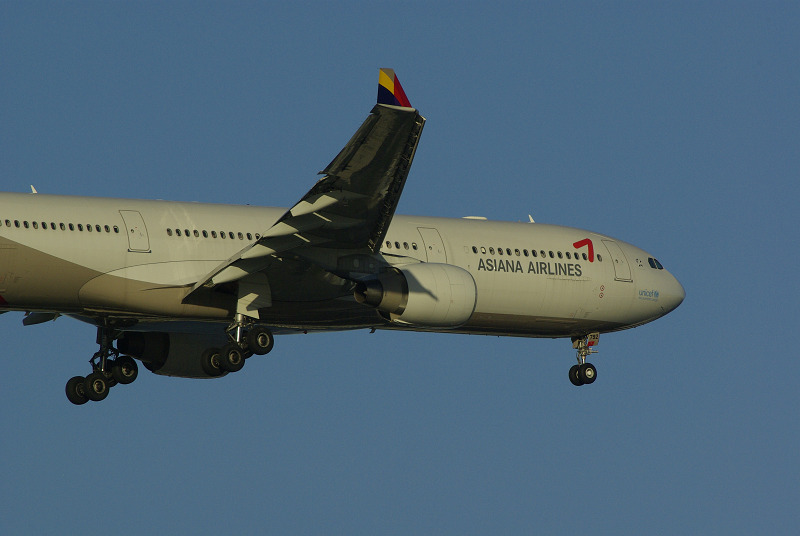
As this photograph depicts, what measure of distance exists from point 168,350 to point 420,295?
7.86 m

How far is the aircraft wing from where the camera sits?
21.5 m

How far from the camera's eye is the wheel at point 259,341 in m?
26.8

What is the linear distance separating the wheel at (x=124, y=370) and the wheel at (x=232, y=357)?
397cm

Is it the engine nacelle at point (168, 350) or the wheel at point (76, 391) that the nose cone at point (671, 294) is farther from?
the wheel at point (76, 391)

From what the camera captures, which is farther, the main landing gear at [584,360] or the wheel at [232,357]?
the main landing gear at [584,360]

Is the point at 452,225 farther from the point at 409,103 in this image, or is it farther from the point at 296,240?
the point at 409,103

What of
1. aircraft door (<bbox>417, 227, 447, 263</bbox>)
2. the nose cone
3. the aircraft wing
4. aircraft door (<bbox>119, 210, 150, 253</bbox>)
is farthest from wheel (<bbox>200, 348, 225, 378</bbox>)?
the nose cone

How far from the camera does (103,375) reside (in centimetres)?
2989

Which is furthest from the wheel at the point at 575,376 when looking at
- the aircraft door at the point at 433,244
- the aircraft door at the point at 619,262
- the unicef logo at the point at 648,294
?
the aircraft door at the point at 433,244

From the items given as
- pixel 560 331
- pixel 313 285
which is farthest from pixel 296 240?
pixel 560 331

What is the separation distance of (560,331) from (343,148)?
37.3 ft

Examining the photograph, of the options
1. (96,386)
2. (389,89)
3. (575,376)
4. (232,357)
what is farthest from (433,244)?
(389,89)

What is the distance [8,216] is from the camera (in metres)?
24.6

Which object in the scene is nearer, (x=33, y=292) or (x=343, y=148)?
(x=343, y=148)
